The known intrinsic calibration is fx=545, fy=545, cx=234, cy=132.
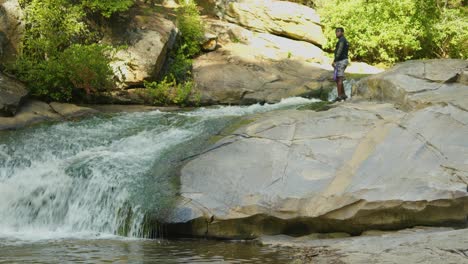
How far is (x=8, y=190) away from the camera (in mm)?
10305

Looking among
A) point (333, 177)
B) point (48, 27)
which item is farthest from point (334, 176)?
point (48, 27)

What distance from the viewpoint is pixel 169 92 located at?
1672 cm

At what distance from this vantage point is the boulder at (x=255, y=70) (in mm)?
16922

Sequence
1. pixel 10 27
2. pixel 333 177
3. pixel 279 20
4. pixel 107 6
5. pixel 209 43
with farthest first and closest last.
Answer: pixel 279 20 → pixel 209 43 → pixel 107 6 → pixel 10 27 → pixel 333 177

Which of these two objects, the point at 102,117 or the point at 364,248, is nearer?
the point at 364,248

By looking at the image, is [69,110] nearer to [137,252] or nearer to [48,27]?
[48,27]

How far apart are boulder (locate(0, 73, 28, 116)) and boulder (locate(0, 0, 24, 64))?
1.07 m

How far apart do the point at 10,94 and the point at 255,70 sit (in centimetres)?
771

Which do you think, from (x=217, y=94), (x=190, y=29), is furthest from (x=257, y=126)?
(x=190, y=29)

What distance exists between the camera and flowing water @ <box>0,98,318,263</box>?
7652mm

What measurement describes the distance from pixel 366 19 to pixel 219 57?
21.0 ft

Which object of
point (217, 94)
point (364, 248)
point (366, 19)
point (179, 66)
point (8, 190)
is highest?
point (366, 19)

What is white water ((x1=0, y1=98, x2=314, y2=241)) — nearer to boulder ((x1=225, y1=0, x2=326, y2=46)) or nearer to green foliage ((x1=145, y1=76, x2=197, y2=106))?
green foliage ((x1=145, y1=76, x2=197, y2=106))

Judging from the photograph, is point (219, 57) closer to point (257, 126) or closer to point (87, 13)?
point (87, 13)
